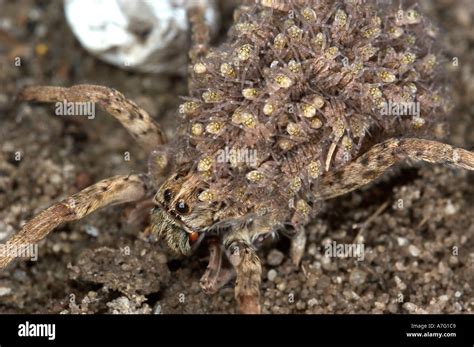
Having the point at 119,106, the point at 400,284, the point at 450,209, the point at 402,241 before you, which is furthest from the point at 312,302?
the point at 119,106

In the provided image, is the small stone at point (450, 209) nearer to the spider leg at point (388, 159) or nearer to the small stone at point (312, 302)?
the spider leg at point (388, 159)

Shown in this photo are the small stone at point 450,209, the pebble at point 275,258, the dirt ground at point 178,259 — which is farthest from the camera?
the small stone at point 450,209

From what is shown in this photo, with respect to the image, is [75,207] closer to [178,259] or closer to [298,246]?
[178,259]

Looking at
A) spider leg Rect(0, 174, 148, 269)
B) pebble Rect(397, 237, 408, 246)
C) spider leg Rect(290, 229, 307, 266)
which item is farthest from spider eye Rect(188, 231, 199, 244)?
pebble Rect(397, 237, 408, 246)

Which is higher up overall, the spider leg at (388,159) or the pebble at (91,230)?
the spider leg at (388,159)

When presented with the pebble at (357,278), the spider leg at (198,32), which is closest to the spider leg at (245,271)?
the pebble at (357,278)
